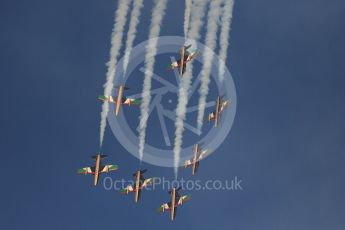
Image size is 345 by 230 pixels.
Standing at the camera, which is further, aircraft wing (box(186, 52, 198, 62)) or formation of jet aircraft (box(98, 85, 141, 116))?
formation of jet aircraft (box(98, 85, 141, 116))

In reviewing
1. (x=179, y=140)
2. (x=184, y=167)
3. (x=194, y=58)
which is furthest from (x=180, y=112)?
(x=184, y=167)

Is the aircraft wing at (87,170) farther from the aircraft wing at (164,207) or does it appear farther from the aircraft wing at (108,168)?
the aircraft wing at (164,207)

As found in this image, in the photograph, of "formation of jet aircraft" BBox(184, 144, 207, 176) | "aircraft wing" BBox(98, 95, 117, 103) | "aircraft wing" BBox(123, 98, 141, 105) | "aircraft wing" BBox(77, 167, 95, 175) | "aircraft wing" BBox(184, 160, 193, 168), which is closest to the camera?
"aircraft wing" BBox(98, 95, 117, 103)

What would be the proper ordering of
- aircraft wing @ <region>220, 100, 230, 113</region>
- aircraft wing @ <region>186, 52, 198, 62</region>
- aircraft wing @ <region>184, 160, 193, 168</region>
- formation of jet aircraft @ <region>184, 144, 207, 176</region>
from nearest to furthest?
aircraft wing @ <region>186, 52, 198, 62</region> < formation of jet aircraft @ <region>184, 144, 207, 176</region> < aircraft wing @ <region>220, 100, 230, 113</region> < aircraft wing @ <region>184, 160, 193, 168</region>

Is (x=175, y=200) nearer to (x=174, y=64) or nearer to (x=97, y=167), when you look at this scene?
(x=97, y=167)

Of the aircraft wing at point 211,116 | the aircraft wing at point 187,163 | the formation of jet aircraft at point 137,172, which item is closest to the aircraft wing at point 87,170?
the formation of jet aircraft at point 137,172

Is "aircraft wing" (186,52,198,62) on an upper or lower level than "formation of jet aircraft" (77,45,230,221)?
upper

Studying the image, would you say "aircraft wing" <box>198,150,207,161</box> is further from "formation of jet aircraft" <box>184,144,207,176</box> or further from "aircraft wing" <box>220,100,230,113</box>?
"aircraft wing" <box>220,100,230,113</box>

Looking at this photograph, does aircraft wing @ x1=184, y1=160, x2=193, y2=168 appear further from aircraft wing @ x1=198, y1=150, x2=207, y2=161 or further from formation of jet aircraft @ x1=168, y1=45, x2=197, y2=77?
formation of jet aircraft @ x1=168, y1=45, x2=197, y2=77

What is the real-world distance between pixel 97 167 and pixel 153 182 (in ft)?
27.0

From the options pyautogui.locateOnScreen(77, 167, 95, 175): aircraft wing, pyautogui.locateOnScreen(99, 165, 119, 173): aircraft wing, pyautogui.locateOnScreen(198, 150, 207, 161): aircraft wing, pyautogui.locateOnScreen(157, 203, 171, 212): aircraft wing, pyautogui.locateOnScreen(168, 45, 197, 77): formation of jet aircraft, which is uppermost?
pyautogui.locateOnScreen(168, 45, 197, 77): formation of jet aircraft

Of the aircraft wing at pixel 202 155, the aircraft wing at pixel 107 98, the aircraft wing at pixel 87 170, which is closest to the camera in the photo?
the aircraft wing at pixel 107 98

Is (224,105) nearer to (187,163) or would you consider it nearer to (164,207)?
(187,163)

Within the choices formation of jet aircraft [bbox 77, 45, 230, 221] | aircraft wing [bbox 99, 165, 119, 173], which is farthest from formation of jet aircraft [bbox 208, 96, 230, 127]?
aircraft wing [bbox 99, 165, 119, 173]
